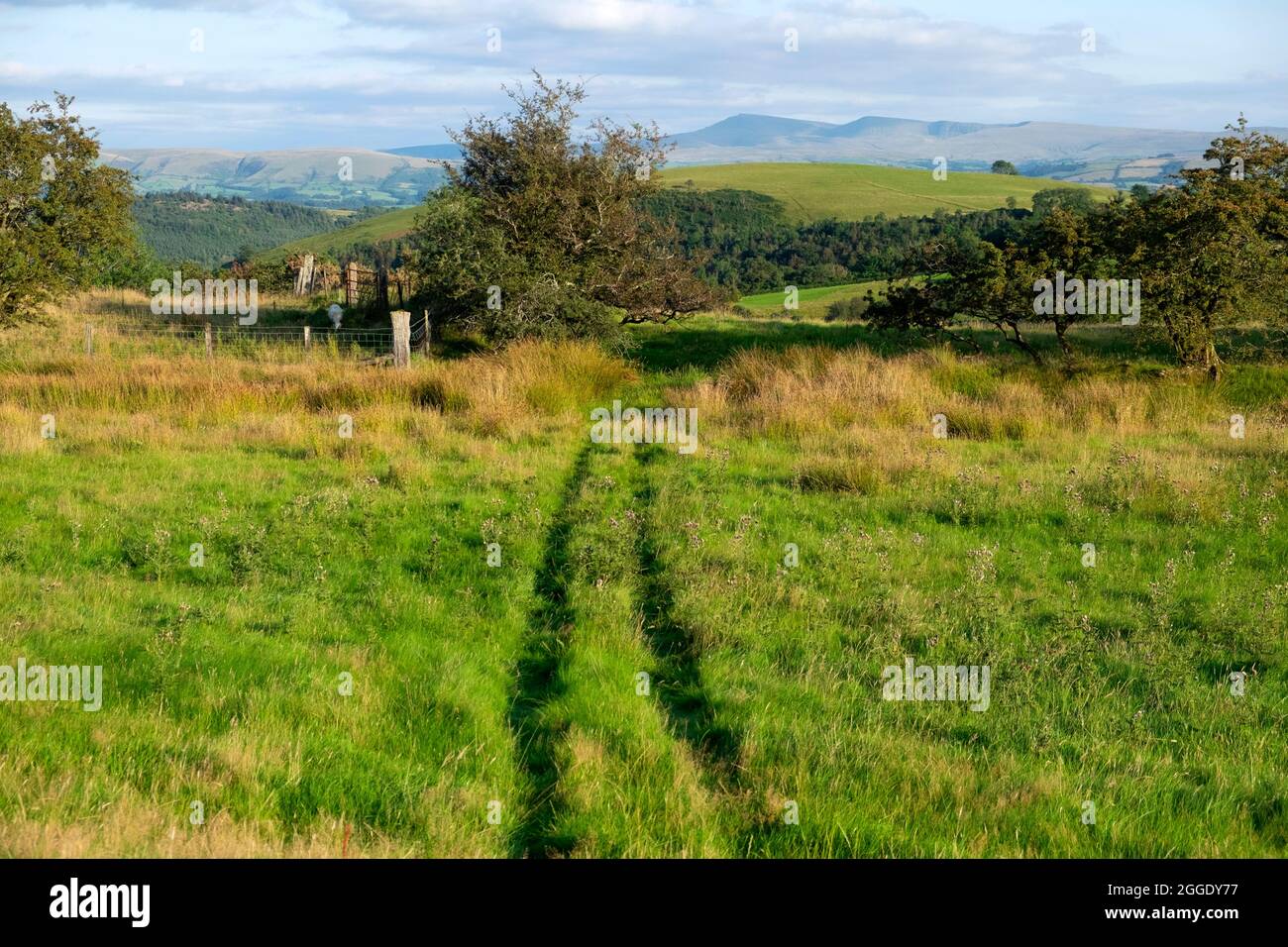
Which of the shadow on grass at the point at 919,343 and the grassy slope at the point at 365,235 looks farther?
the grassy slope at the point at 365,235

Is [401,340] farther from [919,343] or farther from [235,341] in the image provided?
[919,343]

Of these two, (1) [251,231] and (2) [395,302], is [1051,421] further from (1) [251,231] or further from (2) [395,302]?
(1) [251,231]

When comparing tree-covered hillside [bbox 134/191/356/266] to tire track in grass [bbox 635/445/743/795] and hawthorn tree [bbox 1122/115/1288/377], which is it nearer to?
hawthorn tree [bbox 1122/115/1288/377]

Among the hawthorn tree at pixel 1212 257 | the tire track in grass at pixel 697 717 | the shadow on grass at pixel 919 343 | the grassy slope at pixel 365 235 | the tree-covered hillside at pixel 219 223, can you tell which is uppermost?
the tree-covered hillside at pixel 219 223

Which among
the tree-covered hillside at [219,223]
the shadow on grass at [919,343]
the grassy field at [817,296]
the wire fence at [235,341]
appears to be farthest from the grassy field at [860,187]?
the wire fence at [235,341]

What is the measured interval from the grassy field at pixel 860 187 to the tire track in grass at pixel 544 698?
8412 cm

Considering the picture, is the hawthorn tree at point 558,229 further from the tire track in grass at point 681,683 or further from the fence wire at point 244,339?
the tire track in grass at point 681,683

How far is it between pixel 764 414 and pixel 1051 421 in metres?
4.27

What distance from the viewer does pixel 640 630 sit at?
6945mm

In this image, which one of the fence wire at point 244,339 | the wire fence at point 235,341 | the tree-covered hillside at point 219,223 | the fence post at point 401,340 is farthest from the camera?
the tree-covered hillside at point 219,223

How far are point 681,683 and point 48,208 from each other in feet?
66.3

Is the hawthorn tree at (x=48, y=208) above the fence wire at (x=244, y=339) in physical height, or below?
above

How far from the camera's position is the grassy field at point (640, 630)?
447 cm

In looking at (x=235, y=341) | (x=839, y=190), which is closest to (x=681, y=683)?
(x=235, y=341)
